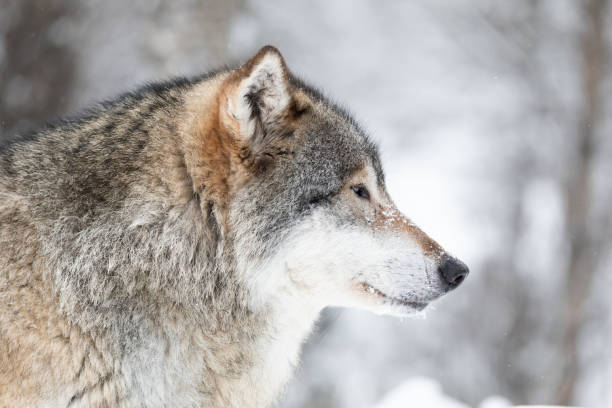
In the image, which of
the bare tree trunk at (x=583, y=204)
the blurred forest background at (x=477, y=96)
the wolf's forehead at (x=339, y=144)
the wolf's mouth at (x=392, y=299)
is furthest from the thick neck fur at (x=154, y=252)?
the bare tree trunk at (x=583, y=204)

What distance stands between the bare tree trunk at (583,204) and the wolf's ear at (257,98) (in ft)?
37.7

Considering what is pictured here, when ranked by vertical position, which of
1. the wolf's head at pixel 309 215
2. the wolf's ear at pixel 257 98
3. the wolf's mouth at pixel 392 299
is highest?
→ the wolf's ear at pixel 257 98

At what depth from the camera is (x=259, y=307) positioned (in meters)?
3.29

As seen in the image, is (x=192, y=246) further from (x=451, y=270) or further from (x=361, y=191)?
(x=451, y=270)

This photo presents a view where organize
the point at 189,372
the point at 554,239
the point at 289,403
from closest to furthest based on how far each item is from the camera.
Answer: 1. the point at 189,372
2. the point at 289,403
3. the point at 554,239

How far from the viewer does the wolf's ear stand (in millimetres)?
3127

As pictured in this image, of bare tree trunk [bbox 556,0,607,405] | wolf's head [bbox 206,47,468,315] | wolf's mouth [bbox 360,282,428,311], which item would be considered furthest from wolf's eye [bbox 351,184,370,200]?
bare tree trunk [bbox 556,0,607,405]

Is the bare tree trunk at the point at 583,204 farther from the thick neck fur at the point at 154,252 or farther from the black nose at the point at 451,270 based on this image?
the thick neck fur at the point at 154,252

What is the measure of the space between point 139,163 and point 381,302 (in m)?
1.32

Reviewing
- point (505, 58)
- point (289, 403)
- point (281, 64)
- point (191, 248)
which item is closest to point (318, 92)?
point (281, 64)

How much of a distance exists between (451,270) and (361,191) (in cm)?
59

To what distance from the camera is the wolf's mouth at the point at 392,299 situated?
3379 mm

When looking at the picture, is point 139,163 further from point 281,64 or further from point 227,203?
point 281,64

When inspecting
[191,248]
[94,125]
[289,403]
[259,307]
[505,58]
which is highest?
[505,58]
